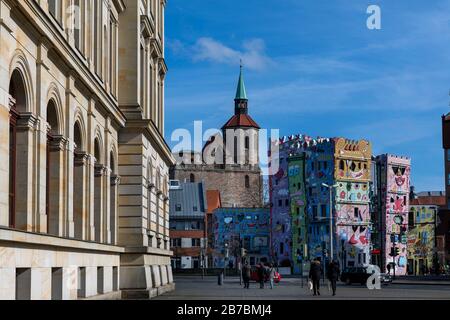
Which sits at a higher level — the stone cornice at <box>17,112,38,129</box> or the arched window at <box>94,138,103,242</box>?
the stone cornice at <box>17,112,38,129</box>

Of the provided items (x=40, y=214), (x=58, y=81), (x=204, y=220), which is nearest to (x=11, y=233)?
(x=40, y=214)

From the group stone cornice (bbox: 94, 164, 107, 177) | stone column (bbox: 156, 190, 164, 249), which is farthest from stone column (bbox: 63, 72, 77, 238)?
stone column (bbox: 156, 190, 164, 249)

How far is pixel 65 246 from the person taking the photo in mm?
23797

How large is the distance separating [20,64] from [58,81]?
475 cm

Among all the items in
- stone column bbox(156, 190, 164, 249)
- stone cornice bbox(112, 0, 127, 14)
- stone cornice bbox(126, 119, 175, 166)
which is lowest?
stone column bbox(156, 190, 164, 249)

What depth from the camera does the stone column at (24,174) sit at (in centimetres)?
2097

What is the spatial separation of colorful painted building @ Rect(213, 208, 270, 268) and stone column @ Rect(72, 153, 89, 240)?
4882 inches

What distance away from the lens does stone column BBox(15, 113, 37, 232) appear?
68.8ft

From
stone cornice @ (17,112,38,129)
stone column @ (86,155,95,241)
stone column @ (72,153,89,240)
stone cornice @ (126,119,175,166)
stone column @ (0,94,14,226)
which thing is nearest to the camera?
stone column @ (0,94,14,226)

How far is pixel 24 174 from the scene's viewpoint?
830 inches

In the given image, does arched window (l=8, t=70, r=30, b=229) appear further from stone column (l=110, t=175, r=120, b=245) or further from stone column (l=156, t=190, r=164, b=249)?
stone column (l=156, t=190, r=164, b=249)

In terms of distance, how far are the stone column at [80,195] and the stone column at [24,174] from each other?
804 centimetres

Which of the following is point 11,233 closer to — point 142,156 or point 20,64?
point 20,64

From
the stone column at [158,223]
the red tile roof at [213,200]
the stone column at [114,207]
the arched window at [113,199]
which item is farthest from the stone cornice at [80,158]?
the red tile roof at [213,200]
